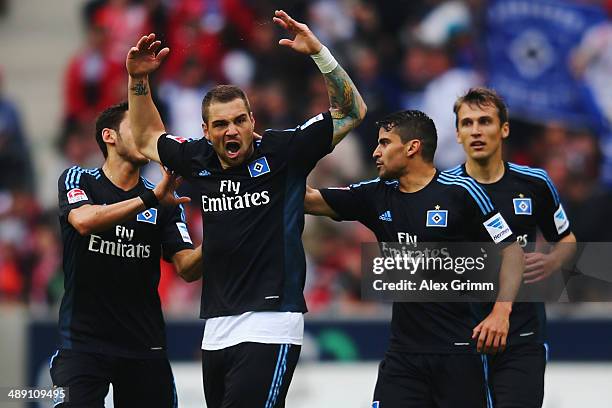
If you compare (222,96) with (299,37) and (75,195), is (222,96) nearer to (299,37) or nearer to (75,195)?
(299,37)

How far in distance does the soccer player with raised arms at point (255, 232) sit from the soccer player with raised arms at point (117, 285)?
571 millimetres

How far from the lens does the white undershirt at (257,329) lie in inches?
282

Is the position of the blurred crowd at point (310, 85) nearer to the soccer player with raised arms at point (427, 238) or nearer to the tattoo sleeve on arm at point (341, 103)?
the soccer player with raised arms at point (427, 238)

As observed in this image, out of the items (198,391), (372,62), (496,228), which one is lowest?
(198,391)

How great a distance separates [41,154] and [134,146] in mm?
8494

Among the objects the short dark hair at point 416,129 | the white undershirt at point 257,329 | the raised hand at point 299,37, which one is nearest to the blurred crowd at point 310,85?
the short dark hair at point 416,129

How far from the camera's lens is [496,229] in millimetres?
8125

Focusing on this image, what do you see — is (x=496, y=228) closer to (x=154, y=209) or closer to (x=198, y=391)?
(x=154, y=209)

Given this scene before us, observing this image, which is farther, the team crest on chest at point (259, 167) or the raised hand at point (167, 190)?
the raised hand at point (167, 190)

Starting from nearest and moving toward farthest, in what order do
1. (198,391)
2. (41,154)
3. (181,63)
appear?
(198,391) → (181,63) → (41,154)

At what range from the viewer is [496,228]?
320 inches

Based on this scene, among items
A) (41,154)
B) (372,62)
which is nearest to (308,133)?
(372,62)

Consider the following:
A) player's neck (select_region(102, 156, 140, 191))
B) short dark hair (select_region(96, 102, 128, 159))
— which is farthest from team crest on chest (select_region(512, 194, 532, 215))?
short dark hair (select_region(96, 102, 128, 159))

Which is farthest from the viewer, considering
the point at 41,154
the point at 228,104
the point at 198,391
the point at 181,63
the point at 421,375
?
the point at 41,154
